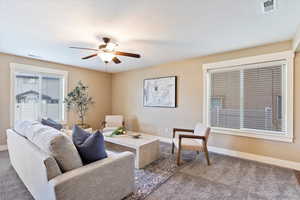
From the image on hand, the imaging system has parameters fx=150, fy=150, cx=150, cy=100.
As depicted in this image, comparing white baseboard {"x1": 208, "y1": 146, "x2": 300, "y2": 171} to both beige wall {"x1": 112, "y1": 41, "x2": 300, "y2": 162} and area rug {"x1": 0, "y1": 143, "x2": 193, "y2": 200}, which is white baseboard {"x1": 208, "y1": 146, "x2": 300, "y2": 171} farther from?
area rug {"x1": 0, "y1": 143, "x2": 193, "y2": 200}

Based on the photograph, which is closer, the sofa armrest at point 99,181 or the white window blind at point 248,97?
the sofa armrest at point 99,181

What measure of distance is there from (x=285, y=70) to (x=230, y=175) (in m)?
2.27

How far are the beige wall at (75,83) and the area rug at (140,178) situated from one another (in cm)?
109

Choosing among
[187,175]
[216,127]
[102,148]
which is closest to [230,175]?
[187,175]

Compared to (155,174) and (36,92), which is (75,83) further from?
(155,174)

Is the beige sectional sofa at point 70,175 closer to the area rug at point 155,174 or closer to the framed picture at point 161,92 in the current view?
the area rug at point 155,174

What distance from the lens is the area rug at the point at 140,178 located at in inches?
77.2

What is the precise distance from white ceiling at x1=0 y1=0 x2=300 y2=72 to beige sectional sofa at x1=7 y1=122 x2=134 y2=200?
166 centimetres

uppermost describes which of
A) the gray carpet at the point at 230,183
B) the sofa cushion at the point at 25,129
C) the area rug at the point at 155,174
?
the sofa cushion at the point at 25,129

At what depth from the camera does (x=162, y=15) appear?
6.85 feet

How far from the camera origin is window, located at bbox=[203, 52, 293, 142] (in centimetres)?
291

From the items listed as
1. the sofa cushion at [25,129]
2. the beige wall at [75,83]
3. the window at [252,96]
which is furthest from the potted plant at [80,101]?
the window at [252,96]

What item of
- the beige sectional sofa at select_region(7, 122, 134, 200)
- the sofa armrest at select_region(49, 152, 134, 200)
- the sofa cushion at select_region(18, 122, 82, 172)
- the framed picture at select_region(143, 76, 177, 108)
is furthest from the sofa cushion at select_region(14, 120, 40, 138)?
the framed picture at select_region(143, 76, 177, 108)

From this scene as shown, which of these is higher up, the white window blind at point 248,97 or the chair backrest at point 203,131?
the white window blind at point 248,97
